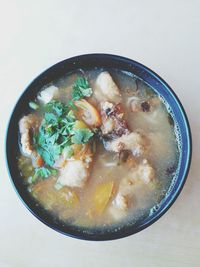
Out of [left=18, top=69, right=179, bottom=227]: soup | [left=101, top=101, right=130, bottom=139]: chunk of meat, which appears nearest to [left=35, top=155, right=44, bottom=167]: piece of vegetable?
[left=18, top=69, right=179, bottom=227]: soup

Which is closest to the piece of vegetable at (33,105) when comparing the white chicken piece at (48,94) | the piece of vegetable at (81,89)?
the white chicken piece at (48,94)

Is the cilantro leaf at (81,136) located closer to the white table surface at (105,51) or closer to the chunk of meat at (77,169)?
the chunk of meat at (77,169)

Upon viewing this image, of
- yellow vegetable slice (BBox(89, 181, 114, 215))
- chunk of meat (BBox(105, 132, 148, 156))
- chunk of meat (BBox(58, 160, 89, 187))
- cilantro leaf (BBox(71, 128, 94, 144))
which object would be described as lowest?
yellow vegetable slice (BBox(89, 181, 114, 215))

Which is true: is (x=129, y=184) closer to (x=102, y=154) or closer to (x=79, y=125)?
(x=102, y=154)

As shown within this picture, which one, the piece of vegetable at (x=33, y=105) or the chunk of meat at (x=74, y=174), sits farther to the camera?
the piece of vegetable at (x=33, y=105)

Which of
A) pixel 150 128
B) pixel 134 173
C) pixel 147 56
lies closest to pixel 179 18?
pixel 147 56

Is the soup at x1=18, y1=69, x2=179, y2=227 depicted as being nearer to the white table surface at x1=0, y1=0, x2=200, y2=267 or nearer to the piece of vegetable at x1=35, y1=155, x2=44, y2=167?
the piece of vegetable at x1=35, y1=155, x2=44, y2=167
